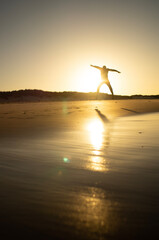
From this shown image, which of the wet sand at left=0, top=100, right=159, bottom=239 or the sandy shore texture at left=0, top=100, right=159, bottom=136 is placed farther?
the sandy shore texture at left=0, top=100, right=159, bottom=136

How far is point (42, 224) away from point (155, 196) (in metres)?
0.89

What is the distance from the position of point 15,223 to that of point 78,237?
41cm

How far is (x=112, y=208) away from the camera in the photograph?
1.68 m

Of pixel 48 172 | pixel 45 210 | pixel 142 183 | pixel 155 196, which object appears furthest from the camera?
pixel 48 172

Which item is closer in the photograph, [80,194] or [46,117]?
[80,194]

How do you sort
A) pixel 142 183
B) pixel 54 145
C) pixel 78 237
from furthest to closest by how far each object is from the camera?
pixel 54 145
pixel 142 183
pixel 78 237

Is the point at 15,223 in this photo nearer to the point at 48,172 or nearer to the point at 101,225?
the point at 101,225

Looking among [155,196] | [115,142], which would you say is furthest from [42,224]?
[115,142]

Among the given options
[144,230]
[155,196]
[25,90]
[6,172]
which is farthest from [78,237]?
[25,90]

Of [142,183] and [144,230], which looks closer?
[144,230]

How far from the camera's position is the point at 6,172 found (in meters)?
2.56

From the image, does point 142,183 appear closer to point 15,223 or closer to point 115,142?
point 15,223

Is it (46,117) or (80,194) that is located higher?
(80,194)

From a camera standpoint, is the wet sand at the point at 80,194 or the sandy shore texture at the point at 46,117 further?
the sandy shore texture at the point at 46,117
